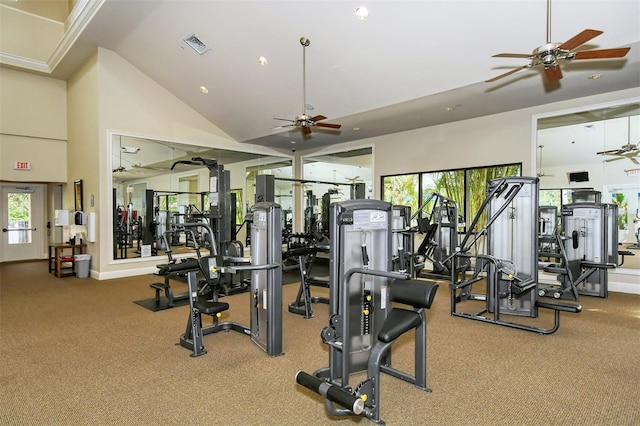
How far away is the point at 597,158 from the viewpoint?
625 centimetres

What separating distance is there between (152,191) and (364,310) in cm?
692

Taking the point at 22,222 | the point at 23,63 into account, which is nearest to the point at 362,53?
the point at 23,63

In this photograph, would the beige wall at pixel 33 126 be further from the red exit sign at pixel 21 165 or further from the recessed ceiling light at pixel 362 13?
the recessed ceiling light at pixel 362 13

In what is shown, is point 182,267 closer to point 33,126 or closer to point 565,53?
point 565,53

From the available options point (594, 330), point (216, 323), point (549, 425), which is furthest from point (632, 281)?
point (216, 323)

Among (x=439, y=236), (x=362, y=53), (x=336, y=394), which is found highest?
(x=362, y=53)

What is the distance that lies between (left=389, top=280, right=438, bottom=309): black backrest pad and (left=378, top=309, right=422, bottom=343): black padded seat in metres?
0.08

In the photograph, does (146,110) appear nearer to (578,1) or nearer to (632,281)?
(578,1)

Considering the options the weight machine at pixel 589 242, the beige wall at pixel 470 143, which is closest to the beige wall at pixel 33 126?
the beige wall at pixel 470 143

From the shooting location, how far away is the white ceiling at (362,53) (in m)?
4.39

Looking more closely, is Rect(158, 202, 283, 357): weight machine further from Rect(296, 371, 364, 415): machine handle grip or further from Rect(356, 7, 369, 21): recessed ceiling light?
Rect(356, 7, 369, 21): recessed ceiling light

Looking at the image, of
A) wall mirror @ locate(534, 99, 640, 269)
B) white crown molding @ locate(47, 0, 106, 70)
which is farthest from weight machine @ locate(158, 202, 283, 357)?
wall mirror @ locate(534, 99, 640, 269)

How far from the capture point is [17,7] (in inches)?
314

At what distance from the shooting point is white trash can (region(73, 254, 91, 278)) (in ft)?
24.4
